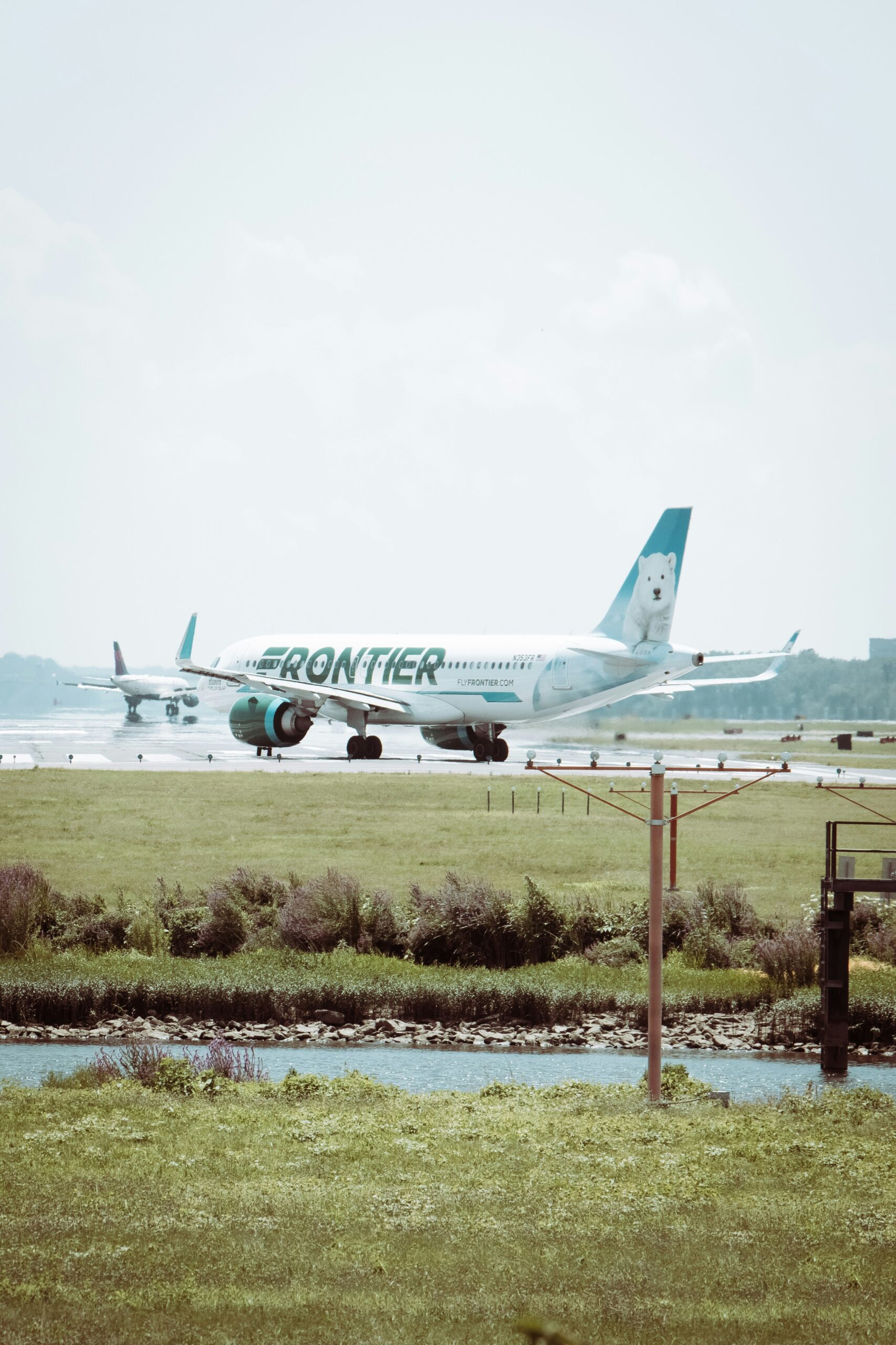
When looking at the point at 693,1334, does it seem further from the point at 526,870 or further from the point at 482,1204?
the point at 526,870

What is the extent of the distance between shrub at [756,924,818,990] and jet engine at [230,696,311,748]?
103 ft

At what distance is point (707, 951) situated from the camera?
43.1 m

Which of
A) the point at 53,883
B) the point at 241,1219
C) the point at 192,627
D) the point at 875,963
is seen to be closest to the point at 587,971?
the point at 875,963

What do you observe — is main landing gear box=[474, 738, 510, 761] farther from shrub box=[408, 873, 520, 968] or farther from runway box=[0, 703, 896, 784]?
shrub box=[408, 873, 520, 968]

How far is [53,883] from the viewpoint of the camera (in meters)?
52.0

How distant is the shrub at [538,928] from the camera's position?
44219 millimetres

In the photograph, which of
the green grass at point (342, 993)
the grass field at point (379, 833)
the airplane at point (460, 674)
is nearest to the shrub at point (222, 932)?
the green grass at point (342, 993)

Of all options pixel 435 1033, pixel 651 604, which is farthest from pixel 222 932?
pixel 651 604

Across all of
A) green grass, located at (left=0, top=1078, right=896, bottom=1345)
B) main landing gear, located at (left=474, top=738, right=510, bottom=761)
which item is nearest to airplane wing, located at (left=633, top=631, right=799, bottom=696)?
main landing gear, located at (left=474, top=738, right=510, bottom=761)

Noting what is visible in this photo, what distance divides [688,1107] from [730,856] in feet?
104

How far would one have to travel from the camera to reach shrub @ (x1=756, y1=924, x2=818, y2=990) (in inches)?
1580

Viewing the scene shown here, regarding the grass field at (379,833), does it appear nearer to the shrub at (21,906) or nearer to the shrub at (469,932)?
the shrub at (21,906)

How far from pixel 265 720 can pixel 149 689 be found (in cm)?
5498

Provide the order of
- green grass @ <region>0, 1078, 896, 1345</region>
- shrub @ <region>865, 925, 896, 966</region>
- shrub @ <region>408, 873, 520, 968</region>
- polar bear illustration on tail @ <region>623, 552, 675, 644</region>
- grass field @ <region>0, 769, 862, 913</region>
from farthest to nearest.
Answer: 1. polar bear illustration on tail @ <region>623, 552, 675, 644</region>
2. grass field @ <region>0, 769, 862, 913</region>
3. shrub @ <region>408, 873, 520, 968</region>
4. shrub @ <region>865, 925, 896, 966</region>
5. green grass @ <region>0, 1078, 896, 1345</region>
